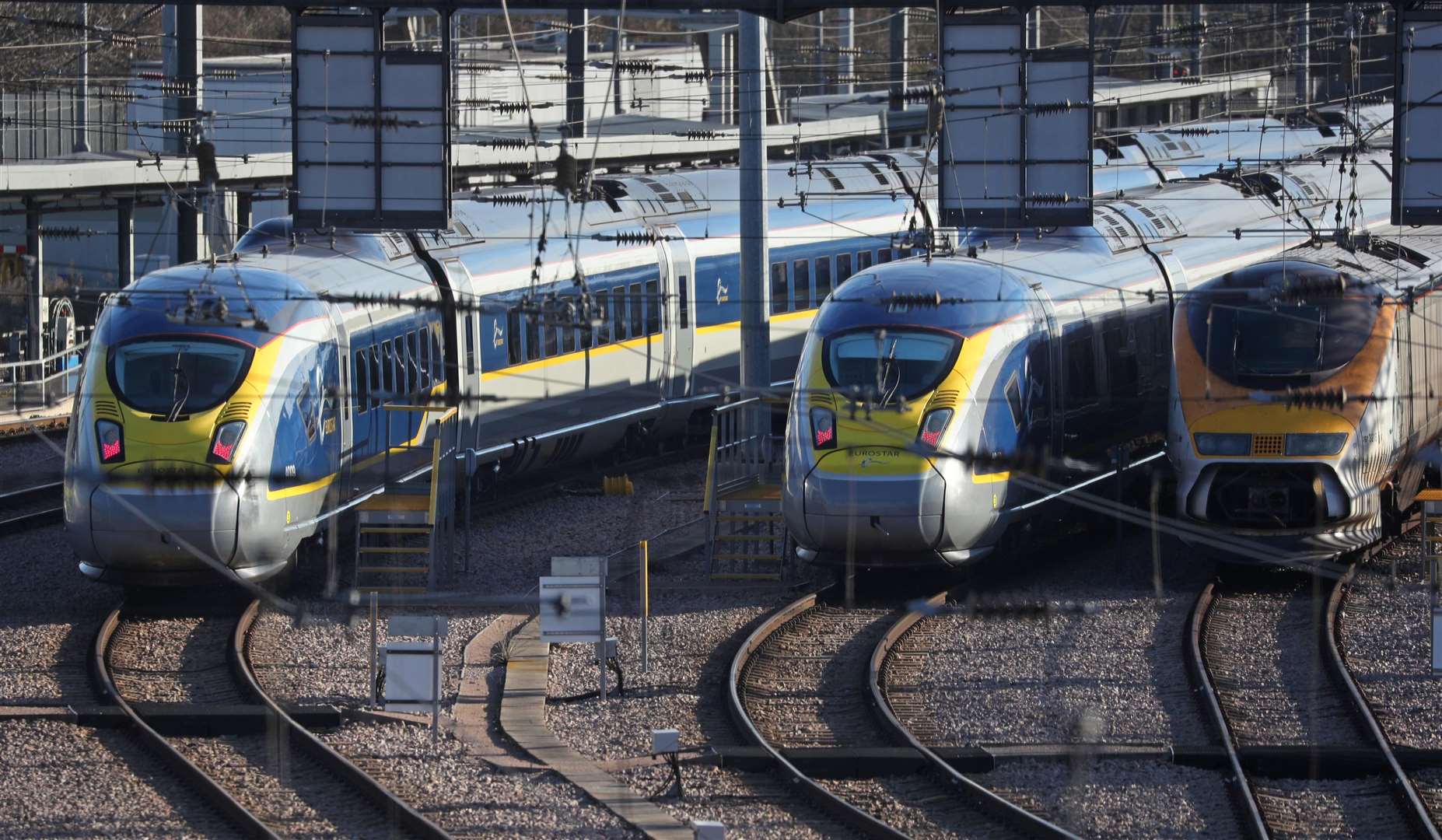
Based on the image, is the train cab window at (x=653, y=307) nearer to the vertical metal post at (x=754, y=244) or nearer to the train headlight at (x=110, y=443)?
the vertical metal post at (x=754, y=244)

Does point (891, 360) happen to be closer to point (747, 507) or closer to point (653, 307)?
point (747, 507)

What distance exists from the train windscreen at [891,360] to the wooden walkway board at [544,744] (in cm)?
344

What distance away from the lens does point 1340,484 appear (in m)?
18.2

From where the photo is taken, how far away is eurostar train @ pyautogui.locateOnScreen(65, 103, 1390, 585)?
16.8 meters

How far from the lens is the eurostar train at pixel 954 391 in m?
17.3

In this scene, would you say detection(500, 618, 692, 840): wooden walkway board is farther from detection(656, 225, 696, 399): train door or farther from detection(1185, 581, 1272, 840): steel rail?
detection(656, 225, 696, 399): train door

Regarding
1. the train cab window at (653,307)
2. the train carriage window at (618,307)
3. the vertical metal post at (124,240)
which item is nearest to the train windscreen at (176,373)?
the train carriage window at (618,307)

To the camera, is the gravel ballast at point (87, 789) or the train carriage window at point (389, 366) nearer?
the gravel ballast at point (87, 789)

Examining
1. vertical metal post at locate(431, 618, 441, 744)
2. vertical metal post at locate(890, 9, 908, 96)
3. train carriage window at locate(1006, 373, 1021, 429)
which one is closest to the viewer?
vertical metal post at locate(431, 618, 441, 744)

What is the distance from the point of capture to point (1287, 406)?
59.6 ft

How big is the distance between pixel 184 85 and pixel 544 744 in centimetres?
1240

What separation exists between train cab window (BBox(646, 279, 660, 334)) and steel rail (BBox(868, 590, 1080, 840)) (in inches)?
340

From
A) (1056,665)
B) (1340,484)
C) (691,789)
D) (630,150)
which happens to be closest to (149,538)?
(691,789)

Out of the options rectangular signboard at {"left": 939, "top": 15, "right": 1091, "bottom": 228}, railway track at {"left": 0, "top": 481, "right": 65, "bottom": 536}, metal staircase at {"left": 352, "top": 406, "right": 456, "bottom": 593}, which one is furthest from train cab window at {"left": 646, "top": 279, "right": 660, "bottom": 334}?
rectangular signboard at {"left": 939, "top": 15, "right": 1091, "bottom": 228}
